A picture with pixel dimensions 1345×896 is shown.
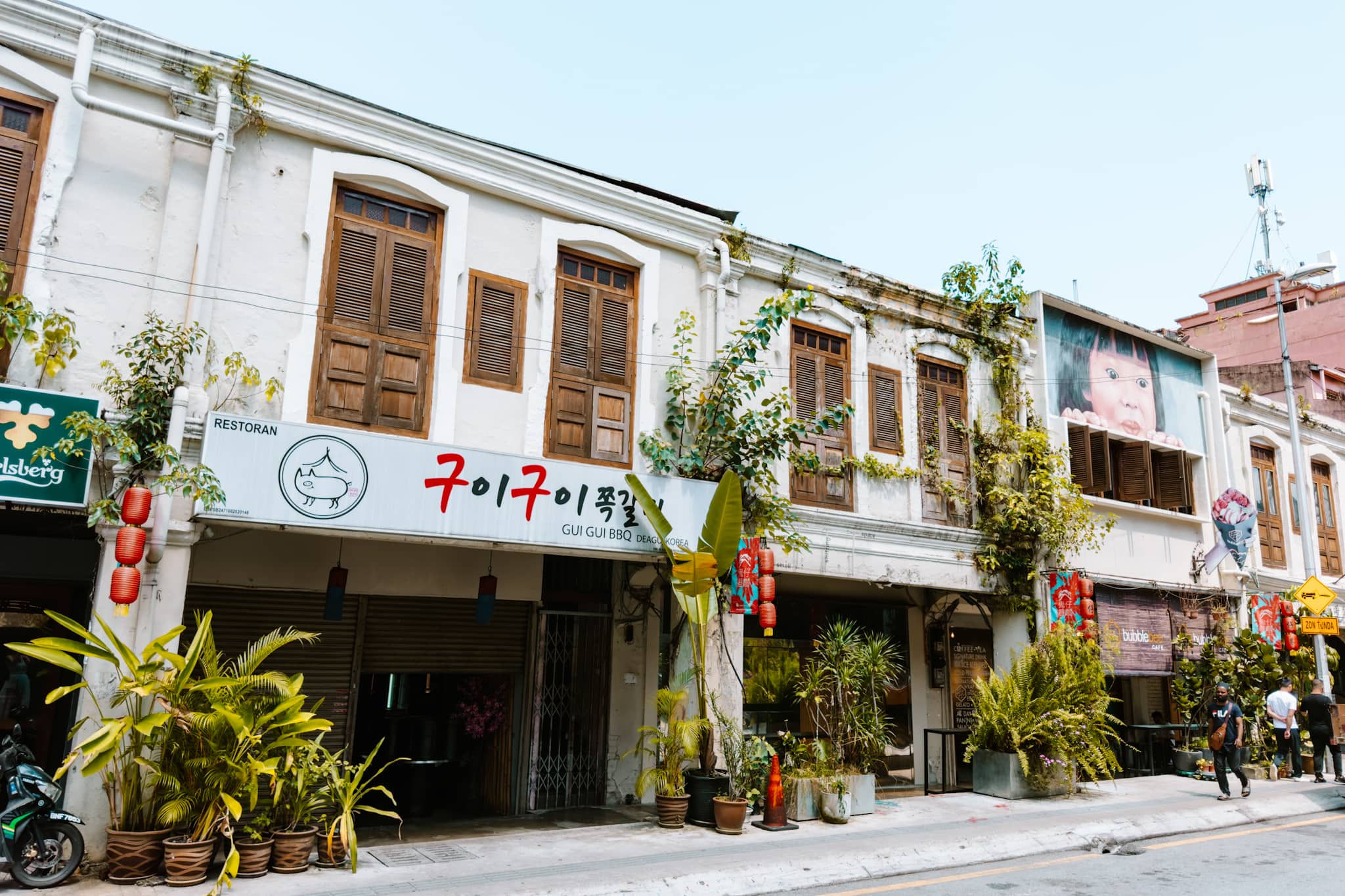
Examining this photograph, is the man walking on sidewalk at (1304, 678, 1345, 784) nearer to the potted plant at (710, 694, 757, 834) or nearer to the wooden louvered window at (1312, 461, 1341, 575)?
the wooden louvered window at (1312, 461, 1341, 575)

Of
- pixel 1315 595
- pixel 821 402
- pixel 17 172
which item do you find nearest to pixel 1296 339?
pixel 1315 595

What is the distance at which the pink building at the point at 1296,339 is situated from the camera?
22.5 metres

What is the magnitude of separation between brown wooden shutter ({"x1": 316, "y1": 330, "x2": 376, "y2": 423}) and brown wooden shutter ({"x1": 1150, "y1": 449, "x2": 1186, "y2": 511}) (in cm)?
1350

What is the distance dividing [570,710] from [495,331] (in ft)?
16.2

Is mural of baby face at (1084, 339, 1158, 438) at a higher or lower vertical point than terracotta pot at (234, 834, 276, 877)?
higher

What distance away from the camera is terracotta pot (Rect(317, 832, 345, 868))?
809cm

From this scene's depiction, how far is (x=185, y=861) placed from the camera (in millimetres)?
7277

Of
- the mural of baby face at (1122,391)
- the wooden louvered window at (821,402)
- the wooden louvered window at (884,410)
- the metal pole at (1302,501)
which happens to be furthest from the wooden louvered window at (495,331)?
the metal pole at (1302,501)

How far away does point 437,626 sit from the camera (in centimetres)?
1150

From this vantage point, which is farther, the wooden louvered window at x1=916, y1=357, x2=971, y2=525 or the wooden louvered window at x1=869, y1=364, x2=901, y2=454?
the wooden louvered window at x1=916, y1=357, x2=971, y2=525

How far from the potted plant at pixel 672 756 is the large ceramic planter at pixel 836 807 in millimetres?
1681

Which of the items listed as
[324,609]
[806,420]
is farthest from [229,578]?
[806,420]

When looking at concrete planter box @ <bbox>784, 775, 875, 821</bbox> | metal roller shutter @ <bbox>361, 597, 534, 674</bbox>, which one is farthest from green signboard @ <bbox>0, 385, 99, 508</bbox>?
concrete planter box @ <bbox>784, 775, 875, 821</bbox>

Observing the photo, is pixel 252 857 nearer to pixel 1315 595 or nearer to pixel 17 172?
pixel 17 172
